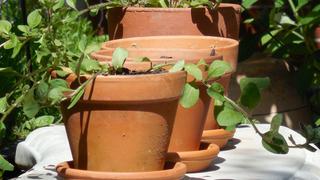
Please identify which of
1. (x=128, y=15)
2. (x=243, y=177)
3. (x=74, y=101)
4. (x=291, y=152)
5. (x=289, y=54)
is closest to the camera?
(x=74, y=101)

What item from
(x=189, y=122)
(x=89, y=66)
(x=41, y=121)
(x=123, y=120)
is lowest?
(x=41, y=121)

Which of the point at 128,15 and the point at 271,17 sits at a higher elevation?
the point at 271,17

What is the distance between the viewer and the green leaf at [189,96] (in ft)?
5.28

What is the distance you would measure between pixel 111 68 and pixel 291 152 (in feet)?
2.19

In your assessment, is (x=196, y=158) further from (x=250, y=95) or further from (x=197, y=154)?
(x=250, y=95)

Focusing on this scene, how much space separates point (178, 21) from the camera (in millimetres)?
2412

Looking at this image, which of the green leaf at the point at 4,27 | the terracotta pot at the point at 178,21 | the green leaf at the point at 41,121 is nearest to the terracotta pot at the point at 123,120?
the green leaf at the point at 4,27

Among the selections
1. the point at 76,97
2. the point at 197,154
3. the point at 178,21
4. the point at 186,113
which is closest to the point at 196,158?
the point at 197,154

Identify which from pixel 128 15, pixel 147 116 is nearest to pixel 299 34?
pixel 147 116

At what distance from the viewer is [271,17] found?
158cm

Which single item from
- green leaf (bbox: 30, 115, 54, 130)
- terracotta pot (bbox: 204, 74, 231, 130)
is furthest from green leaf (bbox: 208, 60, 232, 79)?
green leaf (bbox: 30, 115, 54, 130)

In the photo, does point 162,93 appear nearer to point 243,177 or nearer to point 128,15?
point 243,177

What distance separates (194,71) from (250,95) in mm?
194

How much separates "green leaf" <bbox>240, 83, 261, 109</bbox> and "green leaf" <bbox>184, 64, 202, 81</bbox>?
16cm
